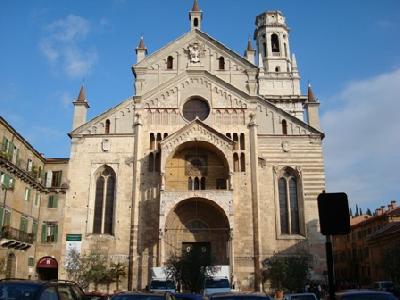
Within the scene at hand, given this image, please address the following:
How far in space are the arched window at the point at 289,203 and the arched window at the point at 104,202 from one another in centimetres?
1233

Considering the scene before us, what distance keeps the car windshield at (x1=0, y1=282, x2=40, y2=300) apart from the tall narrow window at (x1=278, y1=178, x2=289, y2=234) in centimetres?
2473

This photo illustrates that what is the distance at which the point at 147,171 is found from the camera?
31.1 metres

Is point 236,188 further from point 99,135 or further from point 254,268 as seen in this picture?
point 99,135

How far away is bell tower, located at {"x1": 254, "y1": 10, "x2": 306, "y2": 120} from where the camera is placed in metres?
48.1

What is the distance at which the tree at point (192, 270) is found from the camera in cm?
2477

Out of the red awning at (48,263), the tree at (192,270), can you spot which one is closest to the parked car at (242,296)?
the tree at (192,270)

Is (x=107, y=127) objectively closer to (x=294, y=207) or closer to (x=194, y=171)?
(x=194, y=171)

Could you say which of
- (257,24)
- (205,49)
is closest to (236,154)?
(205,49)

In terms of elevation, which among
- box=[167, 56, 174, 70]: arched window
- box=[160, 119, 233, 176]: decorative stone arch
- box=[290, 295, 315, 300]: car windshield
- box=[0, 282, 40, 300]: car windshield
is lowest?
box=[290, 295, 315, 300]: car windshield

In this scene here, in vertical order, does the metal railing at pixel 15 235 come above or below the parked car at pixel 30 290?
above

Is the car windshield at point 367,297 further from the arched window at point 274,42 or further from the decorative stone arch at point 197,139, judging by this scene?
the arched window at point 274,42

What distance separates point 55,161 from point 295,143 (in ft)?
64.5

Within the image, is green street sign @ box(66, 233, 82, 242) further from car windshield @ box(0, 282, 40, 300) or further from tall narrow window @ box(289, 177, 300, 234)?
car windshield @ box(0, 282, 40, 300)

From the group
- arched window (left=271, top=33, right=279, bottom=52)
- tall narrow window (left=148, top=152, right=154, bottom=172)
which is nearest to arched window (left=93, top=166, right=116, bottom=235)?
tall narrow window (left=148, top=152, right=154, bottom=172)
